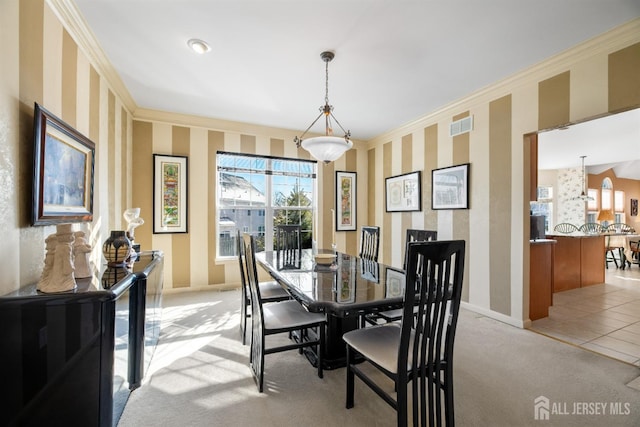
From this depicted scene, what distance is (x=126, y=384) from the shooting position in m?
1.82

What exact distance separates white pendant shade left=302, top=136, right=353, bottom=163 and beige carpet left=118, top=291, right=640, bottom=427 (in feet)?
6.19

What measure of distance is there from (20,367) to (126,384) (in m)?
0.77

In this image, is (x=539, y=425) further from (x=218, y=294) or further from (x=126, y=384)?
(x=218, y=294)

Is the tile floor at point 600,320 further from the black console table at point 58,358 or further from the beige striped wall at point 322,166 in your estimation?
the black console table at point 58,358

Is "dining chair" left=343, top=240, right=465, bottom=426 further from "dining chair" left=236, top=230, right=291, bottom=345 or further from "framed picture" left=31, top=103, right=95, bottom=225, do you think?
"framed picture" left=31, top=103, right=95, bottom=225

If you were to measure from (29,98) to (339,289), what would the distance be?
86.4 inches

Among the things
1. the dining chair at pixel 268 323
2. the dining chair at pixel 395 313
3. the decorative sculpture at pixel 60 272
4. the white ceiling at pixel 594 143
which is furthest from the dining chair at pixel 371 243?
the white ceiling at pixel 594 143

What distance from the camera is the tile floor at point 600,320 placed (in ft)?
8.40

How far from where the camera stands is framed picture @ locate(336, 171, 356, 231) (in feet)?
17.5

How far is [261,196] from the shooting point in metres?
4.80

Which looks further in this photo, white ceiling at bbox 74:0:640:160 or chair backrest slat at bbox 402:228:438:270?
chair backrest slat at bbox 402:228:438:270

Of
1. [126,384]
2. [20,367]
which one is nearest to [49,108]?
[20,367]

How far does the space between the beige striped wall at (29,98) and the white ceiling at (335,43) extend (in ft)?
1.28

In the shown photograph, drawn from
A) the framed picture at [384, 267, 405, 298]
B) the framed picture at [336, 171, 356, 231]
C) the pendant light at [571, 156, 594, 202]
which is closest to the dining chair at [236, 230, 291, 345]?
the framed picture at [384, 267, 405, 298]
